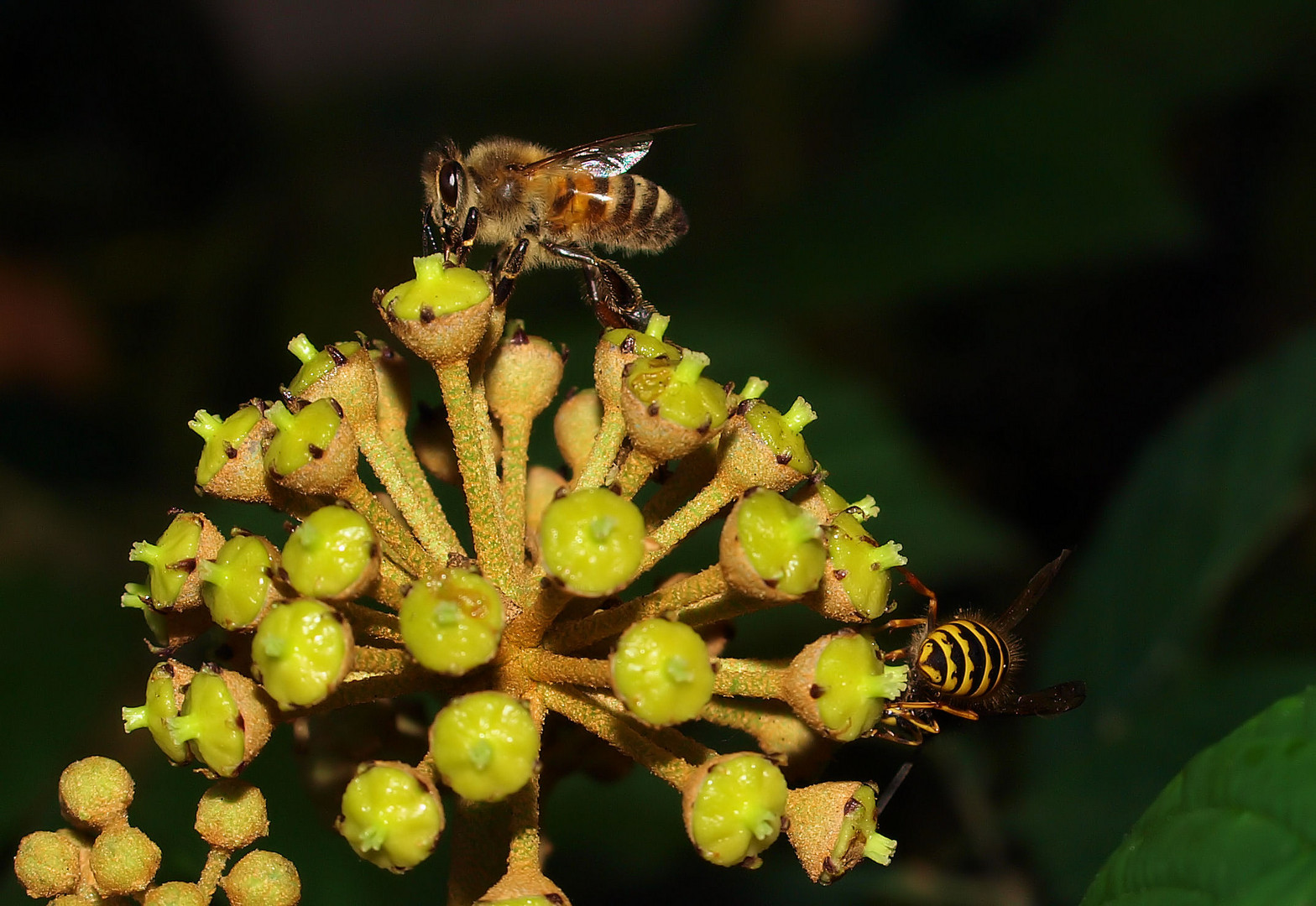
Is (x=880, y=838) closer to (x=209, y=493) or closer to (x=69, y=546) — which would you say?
(x=209, y=493)

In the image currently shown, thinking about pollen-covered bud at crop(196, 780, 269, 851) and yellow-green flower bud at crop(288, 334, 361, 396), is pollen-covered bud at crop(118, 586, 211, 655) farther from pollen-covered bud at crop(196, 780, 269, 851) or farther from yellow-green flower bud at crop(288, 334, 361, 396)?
yellow-green flower bud at crop(288, 334, 361, 396)

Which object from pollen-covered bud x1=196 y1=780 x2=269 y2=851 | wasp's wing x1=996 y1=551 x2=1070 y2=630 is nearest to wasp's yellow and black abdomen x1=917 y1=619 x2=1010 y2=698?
wasp's wing x1=996 y1=551 x2=1070 y2=630

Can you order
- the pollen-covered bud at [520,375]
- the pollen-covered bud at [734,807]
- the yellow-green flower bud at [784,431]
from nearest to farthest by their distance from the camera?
the pollen-covered bud at [734,807] → the yellow-green flower bud at [784,431] → the pollen-covered bud at [520,375]

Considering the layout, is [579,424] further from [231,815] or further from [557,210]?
[231,815]

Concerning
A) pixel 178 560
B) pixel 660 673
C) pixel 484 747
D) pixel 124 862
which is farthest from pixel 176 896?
pixel 660 673

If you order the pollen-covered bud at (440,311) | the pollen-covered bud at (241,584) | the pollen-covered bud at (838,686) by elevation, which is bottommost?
the pollen-covered bud at (838,686)

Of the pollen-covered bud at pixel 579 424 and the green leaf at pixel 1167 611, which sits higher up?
the pollen-covered bud at pixel 579 424

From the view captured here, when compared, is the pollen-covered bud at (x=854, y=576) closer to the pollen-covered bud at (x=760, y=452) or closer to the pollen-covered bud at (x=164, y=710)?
the pollen-covered bud at (x=760, y=452)

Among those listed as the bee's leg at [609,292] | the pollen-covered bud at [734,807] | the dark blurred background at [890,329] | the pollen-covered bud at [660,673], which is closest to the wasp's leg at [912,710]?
the pollen-covered bud at [734,807]
